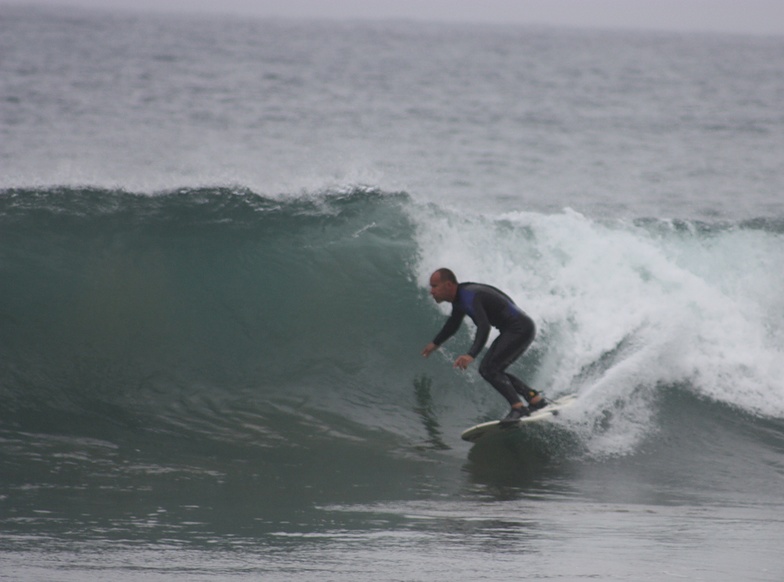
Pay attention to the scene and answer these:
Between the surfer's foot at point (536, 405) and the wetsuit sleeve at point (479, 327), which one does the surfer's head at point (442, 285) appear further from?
the surfer's foot at point (536, 405)

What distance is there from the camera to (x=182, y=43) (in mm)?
51562

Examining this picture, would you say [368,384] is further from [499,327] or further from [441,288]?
[441,288]

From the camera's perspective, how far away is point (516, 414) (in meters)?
8.22

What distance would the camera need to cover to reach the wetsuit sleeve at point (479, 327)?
7945mm

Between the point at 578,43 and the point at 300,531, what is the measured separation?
209 feet

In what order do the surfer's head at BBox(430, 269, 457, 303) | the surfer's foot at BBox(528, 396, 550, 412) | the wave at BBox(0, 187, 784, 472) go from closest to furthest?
the surfer's head at BBox(430, 269, 457, 303) < the surfer's foot at BBox(528, 396, 550, 412) < the wave at BBox(0, 187, 784, 472)

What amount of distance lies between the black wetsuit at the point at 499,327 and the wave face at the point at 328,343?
708mm

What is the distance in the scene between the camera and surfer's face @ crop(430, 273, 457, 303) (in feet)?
26.6

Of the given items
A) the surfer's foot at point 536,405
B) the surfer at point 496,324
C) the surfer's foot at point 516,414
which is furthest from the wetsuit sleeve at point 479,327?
the surfer's foot at point 536,405

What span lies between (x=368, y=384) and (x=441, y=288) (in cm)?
204

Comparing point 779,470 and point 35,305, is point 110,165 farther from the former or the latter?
point 779,470

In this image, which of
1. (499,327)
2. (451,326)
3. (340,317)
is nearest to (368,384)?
(340,317)

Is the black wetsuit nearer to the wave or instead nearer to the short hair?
the short hair

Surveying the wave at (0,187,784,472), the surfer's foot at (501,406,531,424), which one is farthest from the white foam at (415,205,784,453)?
the surfer's foot at (501,406,531,424)
